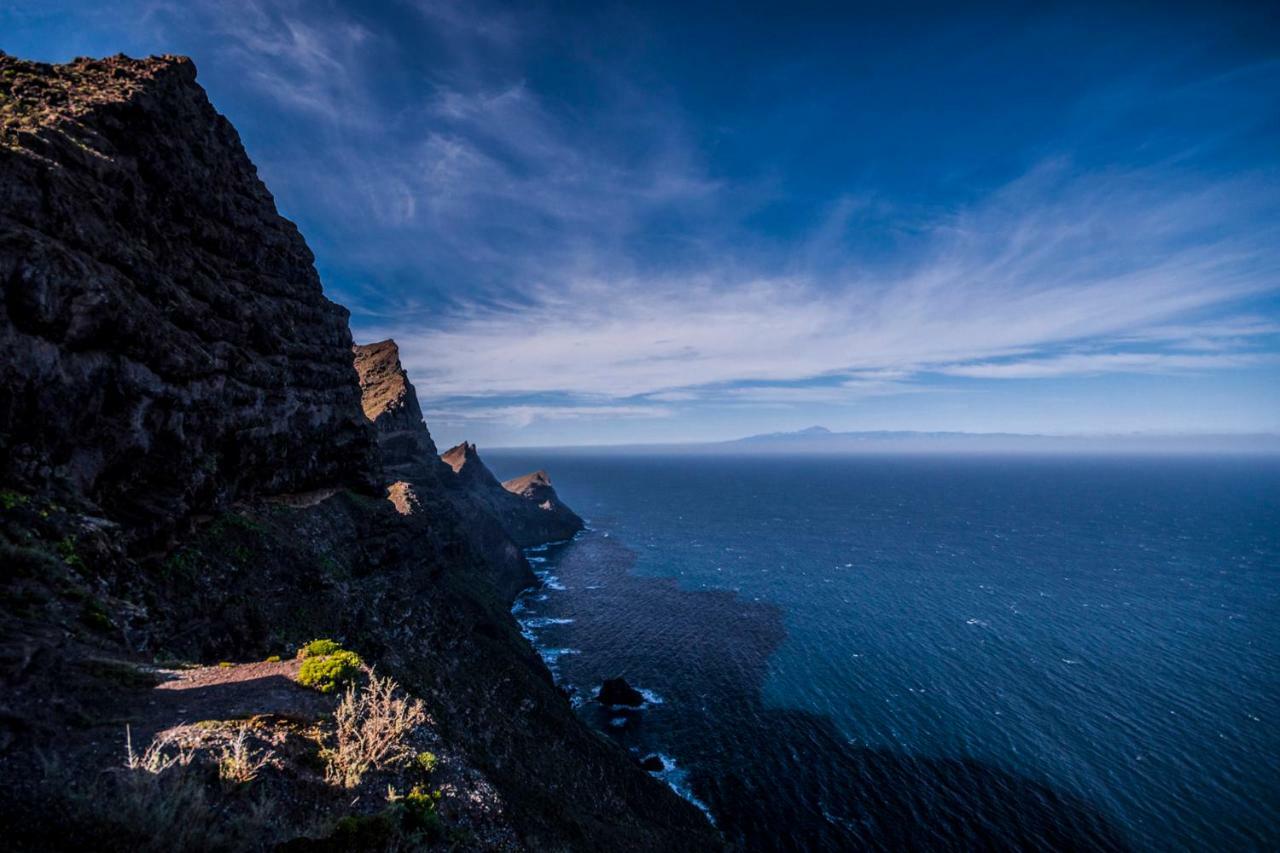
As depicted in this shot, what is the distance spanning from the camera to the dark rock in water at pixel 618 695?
189 feet

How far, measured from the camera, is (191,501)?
27.6 meters

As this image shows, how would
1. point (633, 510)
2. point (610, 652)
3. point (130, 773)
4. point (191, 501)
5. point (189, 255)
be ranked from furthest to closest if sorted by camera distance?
point (633, 510), point (610, 652), point (189, 255), point (191, 501), point (130, 773)

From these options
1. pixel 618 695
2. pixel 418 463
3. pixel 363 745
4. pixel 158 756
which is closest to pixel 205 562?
pixel 363 745

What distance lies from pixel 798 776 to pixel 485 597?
41473 mm

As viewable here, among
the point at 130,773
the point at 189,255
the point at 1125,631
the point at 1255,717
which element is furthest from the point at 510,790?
the point at 1125,631

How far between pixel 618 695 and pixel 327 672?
→ 46.0 m

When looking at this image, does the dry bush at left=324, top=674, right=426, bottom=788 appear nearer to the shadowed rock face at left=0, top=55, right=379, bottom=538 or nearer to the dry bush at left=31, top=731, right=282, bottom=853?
the dry bush at left=31, top=731, right=282, bottom=853

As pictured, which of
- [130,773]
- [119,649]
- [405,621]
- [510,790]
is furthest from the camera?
[405,621]

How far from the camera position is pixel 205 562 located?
26781 millimetres

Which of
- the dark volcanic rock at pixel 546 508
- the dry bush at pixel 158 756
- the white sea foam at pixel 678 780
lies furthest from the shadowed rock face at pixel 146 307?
the dark volcanic rock at pixel 546 508

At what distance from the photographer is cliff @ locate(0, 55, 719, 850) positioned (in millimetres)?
11312

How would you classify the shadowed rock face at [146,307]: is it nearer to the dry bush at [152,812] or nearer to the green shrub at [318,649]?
the green shrub at [318,649]

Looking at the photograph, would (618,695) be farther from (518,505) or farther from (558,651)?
(518,505)

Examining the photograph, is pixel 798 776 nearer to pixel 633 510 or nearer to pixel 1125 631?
pixel 1125 631
